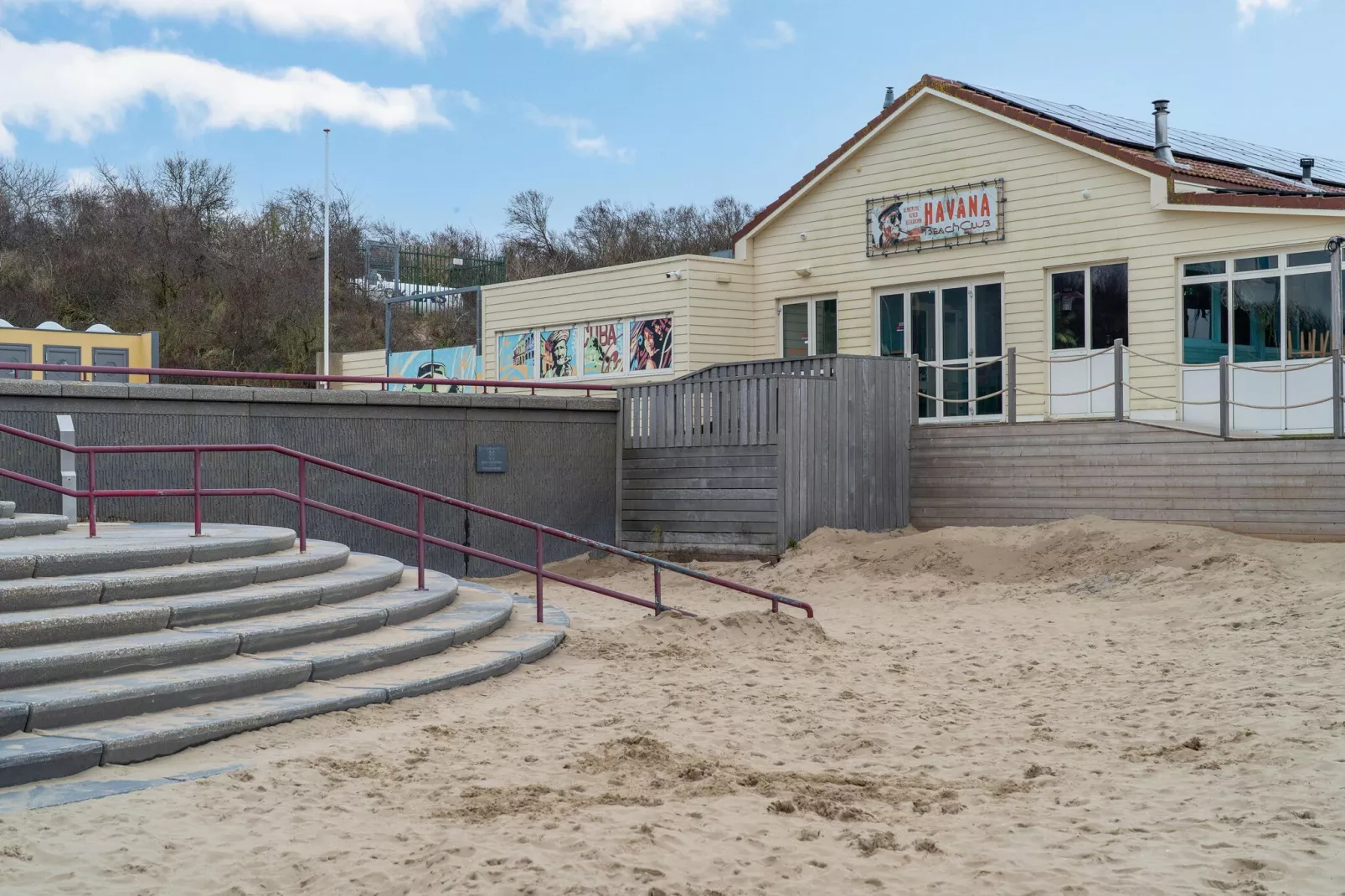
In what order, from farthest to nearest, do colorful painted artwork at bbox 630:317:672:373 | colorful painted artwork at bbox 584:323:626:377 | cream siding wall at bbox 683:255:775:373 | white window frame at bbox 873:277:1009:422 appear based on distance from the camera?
colorful painted artwork at bbox 584:323:626:377
colorful painted artwork at bbox 630:317:672:373
cream siding wall at bbox 683:255:775:373
white window frame at bbox 873:277:1009:422

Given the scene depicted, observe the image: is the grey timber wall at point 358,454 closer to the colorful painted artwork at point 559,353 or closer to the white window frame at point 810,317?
the white window frame at point 810,317

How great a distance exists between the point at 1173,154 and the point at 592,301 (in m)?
9.77

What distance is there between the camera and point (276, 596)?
30.7ft

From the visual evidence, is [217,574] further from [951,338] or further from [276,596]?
[951,338]

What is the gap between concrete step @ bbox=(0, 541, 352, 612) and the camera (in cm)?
819

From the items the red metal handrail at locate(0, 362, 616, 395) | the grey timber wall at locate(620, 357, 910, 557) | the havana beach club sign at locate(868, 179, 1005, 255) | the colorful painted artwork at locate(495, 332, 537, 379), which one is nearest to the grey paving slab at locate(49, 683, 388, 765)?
the red metal handrail at locate(0, 362, 616, 395)

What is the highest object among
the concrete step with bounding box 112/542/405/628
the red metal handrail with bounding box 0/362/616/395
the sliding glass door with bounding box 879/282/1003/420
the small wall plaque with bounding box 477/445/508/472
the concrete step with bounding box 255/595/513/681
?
the sliding glass door with bounding box 879/282/1003/420

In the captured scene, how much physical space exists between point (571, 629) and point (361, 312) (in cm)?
3851

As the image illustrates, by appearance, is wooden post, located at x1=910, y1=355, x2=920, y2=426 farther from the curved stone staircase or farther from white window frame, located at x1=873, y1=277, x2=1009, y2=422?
the curved stone staircase

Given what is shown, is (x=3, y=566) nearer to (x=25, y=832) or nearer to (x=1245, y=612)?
(x=25, y=832)

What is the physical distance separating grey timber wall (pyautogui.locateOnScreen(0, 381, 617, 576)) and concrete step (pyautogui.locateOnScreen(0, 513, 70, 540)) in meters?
2.33

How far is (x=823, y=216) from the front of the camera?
21.7m

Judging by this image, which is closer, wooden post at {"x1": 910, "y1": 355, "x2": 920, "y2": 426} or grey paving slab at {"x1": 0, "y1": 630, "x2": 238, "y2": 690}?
grey paving slab at {"x1": 0, "y1": 630, "x2": 238, "y2": 690}

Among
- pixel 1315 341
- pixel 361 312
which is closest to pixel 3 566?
pixel 1315 341
